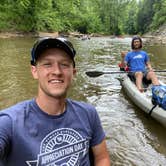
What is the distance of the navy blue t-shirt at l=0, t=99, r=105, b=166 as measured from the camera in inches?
68.8

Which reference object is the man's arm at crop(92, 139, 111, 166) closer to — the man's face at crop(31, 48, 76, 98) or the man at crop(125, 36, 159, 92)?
the man's face at crop(31, 48, 76, 98)

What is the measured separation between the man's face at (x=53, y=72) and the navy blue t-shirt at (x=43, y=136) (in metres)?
0.12

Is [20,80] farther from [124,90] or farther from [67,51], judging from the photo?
[67,51]

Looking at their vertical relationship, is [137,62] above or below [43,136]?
below

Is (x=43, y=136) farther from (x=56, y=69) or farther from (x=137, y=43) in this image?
(x=137, y=43)

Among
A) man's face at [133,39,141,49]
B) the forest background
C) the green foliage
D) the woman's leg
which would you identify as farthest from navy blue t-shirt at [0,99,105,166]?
the green foliage

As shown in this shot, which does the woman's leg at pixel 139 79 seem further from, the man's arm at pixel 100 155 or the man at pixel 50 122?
the man at pixel 50 122

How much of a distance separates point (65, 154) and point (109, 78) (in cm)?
875

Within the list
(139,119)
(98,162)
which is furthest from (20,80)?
(98,162)

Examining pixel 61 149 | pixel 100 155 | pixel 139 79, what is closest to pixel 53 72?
pixel 61 149

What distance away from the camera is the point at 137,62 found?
26.1 feet

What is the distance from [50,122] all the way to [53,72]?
11.6 inches

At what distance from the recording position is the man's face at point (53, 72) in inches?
75.8

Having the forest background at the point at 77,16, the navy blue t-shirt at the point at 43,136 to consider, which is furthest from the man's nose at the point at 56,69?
the forest background at the point at 77,16
